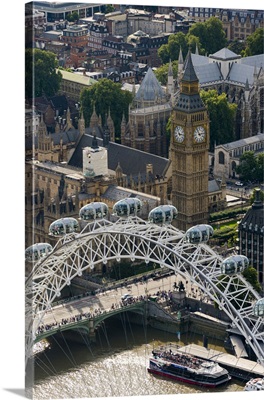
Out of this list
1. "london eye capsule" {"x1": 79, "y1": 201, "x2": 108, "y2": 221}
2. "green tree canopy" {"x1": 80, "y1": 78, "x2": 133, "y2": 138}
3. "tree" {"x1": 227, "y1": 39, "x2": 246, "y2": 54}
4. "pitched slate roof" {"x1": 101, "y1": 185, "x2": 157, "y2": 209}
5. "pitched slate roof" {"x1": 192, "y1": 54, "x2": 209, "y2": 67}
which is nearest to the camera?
"london eye capsule" {"x1": 79, "y1": 201, "x2": 108, "y2": 221}

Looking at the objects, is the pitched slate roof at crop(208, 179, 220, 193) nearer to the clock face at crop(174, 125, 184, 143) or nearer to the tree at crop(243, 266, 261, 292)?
the clock face at crop(174, 125, 184, 143)

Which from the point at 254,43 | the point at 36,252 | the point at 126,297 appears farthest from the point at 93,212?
the point at 254,43

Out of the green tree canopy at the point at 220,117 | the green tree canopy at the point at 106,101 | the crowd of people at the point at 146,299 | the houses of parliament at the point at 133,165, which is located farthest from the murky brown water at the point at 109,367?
the green tree canopy at the point at 106,101

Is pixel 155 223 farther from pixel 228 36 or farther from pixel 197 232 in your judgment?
pixel 228 36

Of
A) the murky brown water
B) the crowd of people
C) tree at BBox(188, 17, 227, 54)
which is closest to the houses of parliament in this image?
the crowd of people

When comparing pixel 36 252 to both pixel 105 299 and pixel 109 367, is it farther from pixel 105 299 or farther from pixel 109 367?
pixel 105 299

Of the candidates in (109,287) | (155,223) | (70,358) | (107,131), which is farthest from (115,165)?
(155,223)
